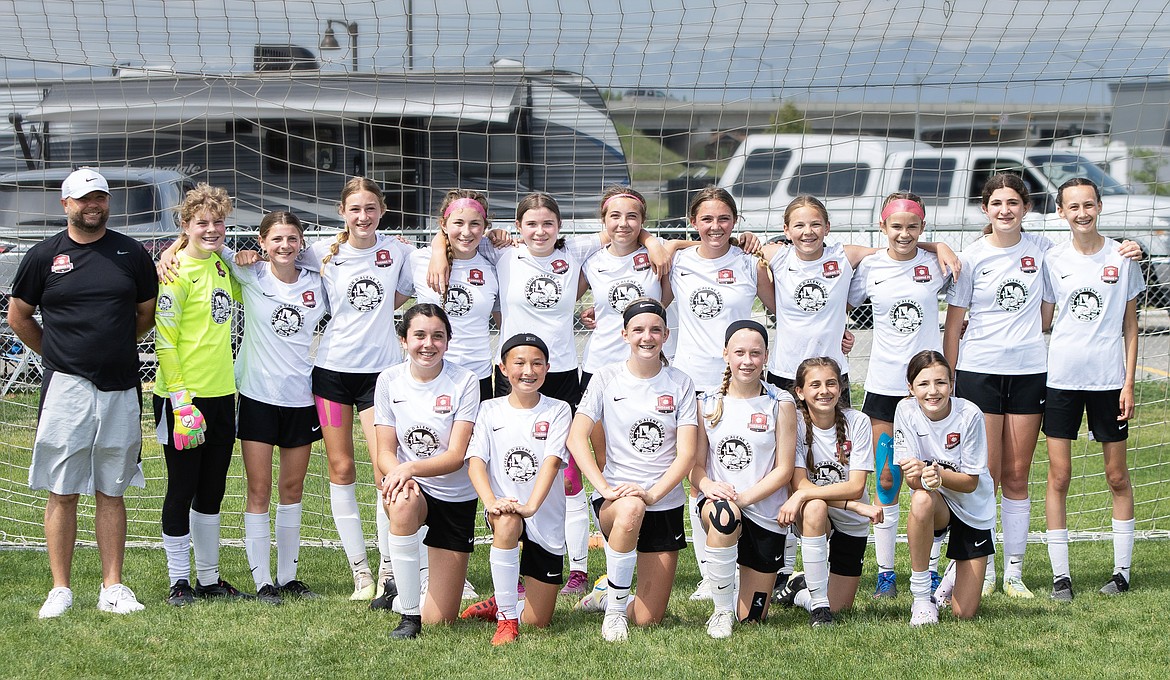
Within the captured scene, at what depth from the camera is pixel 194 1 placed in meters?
6.12

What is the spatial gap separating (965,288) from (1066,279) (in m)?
0.47

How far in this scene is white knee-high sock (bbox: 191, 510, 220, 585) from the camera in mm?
5074

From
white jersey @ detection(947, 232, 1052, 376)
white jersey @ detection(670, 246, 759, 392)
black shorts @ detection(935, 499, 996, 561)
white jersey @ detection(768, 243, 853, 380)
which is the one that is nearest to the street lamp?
white jersey @ detection(670, 246, 759, 392)

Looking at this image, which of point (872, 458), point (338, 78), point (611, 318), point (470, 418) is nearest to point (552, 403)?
point (470, 418)

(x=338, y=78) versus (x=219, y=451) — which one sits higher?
(x=338, y=78)

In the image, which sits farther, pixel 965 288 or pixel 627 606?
pixel 965 288

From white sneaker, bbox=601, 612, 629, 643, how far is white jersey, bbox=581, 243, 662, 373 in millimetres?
1274

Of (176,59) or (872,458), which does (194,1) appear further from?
(872,458)

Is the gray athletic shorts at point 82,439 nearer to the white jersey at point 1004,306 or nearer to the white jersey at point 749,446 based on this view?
the white jersey at point 749,446

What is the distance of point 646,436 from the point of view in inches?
181

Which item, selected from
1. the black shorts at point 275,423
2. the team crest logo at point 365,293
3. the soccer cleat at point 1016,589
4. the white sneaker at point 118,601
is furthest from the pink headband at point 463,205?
the soccer cleat at point 1016,589

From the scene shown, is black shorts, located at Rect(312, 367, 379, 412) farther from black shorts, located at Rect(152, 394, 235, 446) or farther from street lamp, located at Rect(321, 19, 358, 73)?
street lamp, located at Rect(321, 19, 358, 73)

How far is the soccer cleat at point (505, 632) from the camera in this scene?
4340 mm

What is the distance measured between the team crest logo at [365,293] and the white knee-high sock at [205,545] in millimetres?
1167
